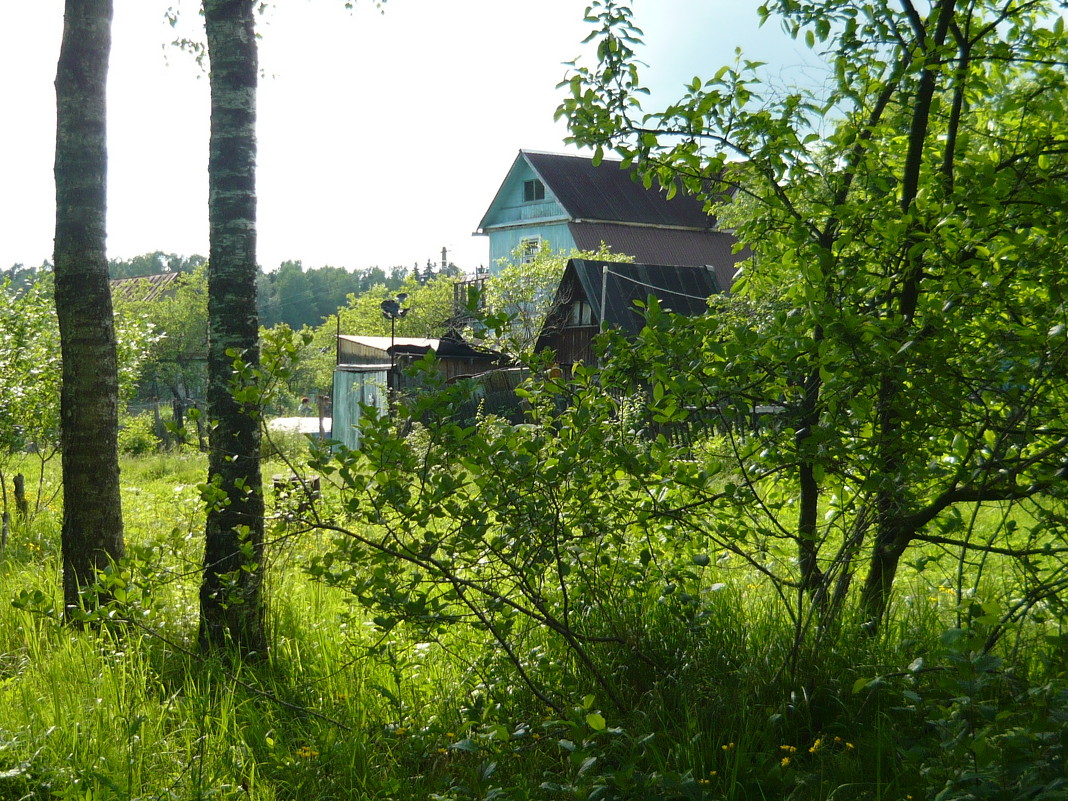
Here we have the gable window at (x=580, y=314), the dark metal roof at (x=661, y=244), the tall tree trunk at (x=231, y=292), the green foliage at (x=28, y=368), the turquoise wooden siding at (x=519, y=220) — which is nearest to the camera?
the tall tree trunk at (x=231, y=292)

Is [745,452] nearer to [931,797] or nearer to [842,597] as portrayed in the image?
[842,597]

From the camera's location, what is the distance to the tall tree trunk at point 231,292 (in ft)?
14.6

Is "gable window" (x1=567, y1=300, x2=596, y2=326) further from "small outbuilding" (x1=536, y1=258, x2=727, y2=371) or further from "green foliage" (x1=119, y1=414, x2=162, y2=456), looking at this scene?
"green foliage" (x1=119, y1=414, x2=162, y2=456)

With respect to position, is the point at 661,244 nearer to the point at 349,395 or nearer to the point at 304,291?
the point at 349,395

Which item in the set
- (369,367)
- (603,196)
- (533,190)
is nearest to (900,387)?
(369,367)

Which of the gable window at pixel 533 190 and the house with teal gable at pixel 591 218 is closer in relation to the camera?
the house with teal gable at pixel 591 218

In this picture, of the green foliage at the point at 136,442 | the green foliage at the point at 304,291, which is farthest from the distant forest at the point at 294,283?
the green foliage at the point at 136,442

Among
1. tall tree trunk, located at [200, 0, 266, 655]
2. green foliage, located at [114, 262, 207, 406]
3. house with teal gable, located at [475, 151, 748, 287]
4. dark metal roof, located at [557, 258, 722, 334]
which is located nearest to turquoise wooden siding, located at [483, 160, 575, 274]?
house with teal gable, located at [475, 151, 748, 287]

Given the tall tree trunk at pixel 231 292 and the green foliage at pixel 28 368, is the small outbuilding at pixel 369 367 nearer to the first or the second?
the green foliage at pixel 28 368

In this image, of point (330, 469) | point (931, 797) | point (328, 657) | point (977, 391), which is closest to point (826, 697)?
point (931, 797)

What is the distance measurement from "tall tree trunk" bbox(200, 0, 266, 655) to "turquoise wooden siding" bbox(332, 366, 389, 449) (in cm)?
1818

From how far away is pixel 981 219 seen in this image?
2.67 metres

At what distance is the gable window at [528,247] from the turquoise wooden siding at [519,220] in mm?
182

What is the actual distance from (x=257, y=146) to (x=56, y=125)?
170 centimetres
